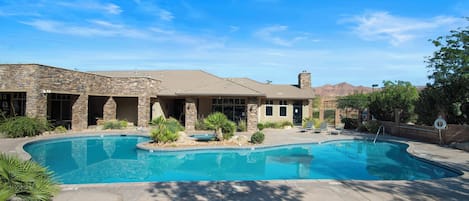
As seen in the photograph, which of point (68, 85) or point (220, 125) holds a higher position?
point (68, 85)

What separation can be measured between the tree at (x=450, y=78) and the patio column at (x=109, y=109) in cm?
2087

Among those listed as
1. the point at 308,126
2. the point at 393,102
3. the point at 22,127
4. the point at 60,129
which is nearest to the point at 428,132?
the point at 393,102

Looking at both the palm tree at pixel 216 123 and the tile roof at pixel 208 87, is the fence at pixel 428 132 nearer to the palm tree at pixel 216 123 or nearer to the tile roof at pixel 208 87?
the tile roof at pixel 208 87

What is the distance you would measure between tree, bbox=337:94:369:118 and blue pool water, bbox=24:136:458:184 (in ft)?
30.1

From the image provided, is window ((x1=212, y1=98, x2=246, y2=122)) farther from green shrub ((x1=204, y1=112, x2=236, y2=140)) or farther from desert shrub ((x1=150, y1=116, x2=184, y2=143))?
desert shrub ((x1=150, y1=116, x2=184, y2=143))

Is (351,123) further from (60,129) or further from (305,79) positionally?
(60,129)

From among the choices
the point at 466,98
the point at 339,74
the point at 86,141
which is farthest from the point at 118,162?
the point at 339,74

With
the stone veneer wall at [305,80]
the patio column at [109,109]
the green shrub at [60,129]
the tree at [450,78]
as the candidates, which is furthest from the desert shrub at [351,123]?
the green shrub at [60,129]

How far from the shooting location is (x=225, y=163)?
39.2 ft

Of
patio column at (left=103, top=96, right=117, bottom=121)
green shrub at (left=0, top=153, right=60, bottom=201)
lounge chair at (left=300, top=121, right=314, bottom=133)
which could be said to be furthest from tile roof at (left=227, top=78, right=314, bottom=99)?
green shrub at (left=0, top=153, right=60, bottom=201)

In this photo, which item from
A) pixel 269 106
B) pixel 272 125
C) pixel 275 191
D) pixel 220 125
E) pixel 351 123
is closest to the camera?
pixel 275 191

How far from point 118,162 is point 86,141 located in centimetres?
583

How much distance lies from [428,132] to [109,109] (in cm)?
2105

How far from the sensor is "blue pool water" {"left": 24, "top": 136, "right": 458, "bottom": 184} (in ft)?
32.6
